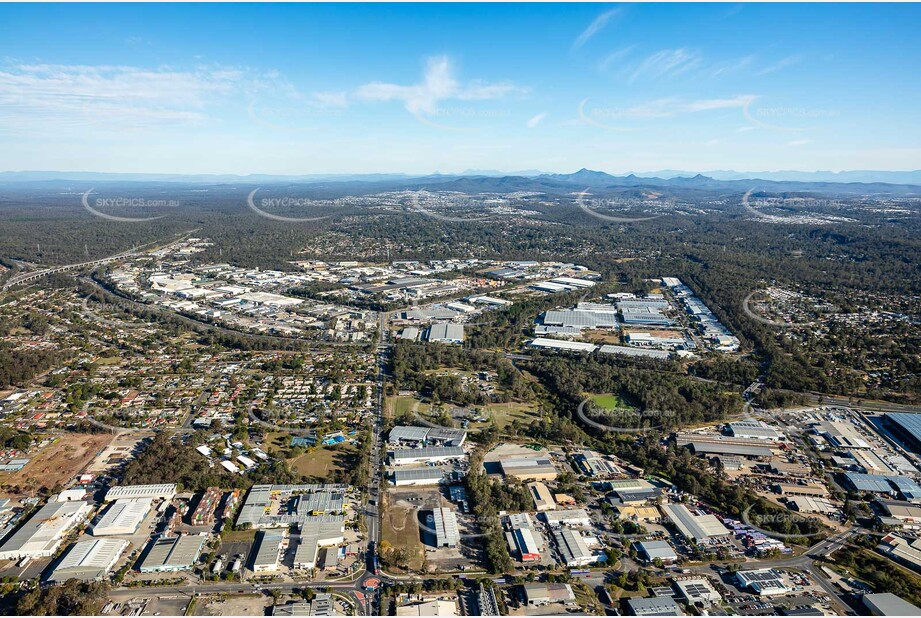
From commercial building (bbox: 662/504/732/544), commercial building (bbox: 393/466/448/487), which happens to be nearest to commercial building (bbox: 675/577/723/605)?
commercial building (bbox: 662/504/732/544)

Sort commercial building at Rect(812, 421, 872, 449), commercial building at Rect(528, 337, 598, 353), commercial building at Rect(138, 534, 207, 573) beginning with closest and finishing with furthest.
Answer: commercial building at Rect(138, 534, 207, 573)
commercial building at Rect(812, 421, 872, 449)
commercial building at Rect(528, 337, 598, 353)

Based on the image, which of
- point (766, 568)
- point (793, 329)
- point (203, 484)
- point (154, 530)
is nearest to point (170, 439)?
point (203, 484)

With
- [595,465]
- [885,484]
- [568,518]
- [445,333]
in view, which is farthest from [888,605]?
[445,333]

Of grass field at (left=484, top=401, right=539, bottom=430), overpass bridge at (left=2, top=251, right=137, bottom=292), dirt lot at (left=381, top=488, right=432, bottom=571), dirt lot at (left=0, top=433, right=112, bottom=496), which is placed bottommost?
grass field at (left=484, top=401, right=539, bottom=430)

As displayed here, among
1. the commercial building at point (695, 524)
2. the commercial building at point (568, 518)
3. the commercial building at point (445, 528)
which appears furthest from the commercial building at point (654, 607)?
the commercial building at point (445, 528)

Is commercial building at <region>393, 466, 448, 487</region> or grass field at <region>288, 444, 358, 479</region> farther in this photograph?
grass field at <region>288, 444, 358, 479</region>

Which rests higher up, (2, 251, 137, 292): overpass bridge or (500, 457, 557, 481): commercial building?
(2, 251, 137, 292): overpass bridge

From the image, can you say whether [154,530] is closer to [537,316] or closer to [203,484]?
[203,484]

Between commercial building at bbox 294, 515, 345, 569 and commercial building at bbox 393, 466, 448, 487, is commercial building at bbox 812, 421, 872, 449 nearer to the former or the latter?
commercial building at bbox 393, 466, 448, 487
